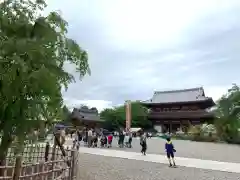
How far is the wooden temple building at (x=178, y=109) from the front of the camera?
5203 centimetres

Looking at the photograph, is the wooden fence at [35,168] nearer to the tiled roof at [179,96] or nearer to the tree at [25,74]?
the tree at [25,74]

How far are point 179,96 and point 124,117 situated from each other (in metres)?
13.2

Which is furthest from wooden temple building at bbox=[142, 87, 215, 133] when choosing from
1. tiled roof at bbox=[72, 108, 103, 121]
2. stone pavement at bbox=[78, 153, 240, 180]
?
stone pavement at bbox=[78, 153, 240, 180]

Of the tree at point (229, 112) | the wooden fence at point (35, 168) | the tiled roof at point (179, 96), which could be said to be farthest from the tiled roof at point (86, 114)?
the tree at point (229, 112)

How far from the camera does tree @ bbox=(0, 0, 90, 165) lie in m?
3.35

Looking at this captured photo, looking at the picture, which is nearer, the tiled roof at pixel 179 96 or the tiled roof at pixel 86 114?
the tiled roof at pixel 179 96

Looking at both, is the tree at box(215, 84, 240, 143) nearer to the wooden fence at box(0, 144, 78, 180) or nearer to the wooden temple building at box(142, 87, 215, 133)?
the wooden fence at box(0, 144, 78, 180)

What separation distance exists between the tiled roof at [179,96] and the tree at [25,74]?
51810 mm

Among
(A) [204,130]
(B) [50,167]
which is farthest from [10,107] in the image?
(A) [204,130]

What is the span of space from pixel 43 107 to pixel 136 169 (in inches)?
377

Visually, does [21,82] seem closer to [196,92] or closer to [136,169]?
[136,169]

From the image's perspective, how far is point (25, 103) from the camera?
358cm

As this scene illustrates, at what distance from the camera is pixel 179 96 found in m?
58.1

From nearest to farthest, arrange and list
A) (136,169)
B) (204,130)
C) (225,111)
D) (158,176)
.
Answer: (225,111)
(158,176)
(136,169)
(204,130)
